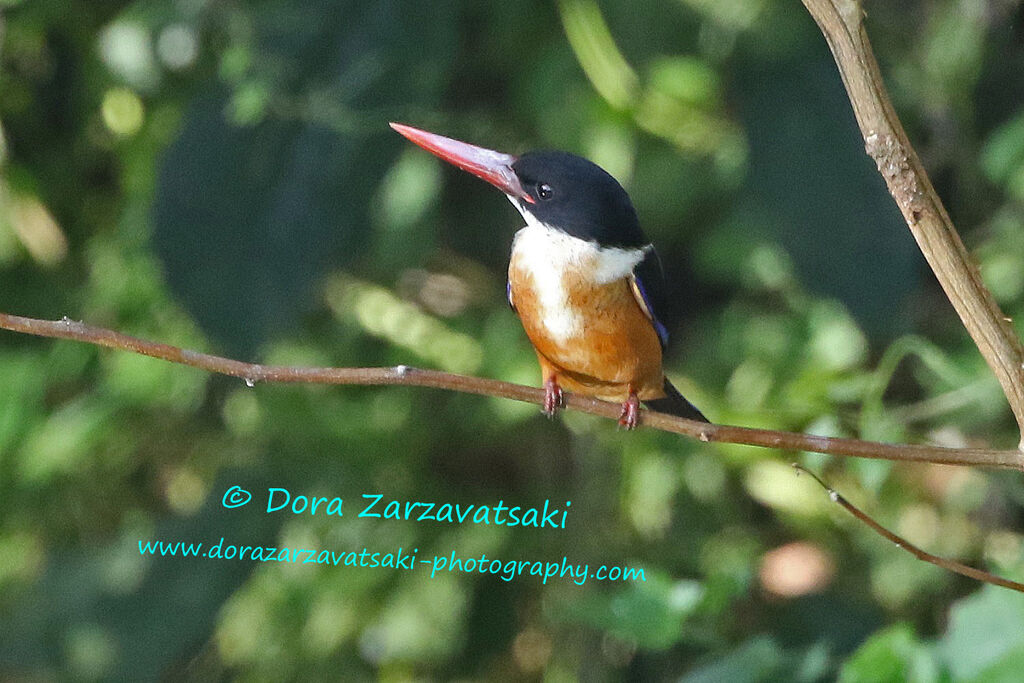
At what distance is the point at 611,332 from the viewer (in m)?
1.52

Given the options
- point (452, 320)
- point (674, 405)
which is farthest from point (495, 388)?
point (452, 320)

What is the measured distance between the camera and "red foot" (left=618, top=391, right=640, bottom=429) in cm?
138

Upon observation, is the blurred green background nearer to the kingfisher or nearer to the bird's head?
the kingfisher

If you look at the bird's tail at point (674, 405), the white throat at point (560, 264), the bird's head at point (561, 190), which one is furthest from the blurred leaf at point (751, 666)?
the bird's head at point (561, 190)

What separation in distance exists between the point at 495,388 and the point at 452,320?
6.61ft

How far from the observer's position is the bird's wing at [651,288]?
148 cm

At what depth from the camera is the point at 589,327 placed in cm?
150

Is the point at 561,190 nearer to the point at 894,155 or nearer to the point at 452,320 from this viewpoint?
the point at 894,155

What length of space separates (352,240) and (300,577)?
3.48 feet

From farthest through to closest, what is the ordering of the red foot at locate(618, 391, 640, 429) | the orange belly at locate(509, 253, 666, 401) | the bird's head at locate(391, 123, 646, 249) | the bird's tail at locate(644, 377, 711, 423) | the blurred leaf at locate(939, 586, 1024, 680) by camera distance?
the bird's tail at locate(644, 377, 711, 423), the blurred leaf at locate(939, 586, 1024, 680), the orange belly at locate(509, 253, 666, 401), the red foot at locate(618, 391, 640, 429), the bird's head at locate(391, 123, 646, 249)

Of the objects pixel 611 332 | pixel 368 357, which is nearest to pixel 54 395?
Result: pixel 368 357

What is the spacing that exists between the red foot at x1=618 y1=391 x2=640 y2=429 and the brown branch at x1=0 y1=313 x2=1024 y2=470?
5.4 inches

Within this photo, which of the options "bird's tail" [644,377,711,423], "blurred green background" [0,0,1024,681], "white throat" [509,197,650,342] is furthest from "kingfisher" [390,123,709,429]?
"blurred green background" [0,0,1024,681]

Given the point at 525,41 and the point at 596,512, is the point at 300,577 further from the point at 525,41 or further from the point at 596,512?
the point at 525,41
